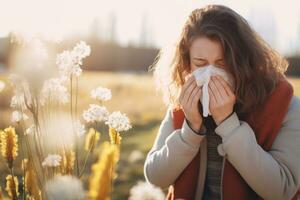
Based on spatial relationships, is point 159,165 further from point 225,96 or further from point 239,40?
point 239,40

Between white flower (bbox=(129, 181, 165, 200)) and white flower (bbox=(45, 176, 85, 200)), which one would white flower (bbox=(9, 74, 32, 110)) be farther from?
white flower (bbox=(129, 181, 165, 200))

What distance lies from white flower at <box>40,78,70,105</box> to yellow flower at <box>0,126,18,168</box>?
179 millimetres

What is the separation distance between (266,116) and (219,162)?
1.07 ft

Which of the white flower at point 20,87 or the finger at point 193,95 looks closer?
the white flower at point 20,87

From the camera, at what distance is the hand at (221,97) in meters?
2.65

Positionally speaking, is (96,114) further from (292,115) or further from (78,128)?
(292,115)

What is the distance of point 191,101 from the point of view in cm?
275

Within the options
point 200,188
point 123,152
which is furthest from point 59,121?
point 123,152

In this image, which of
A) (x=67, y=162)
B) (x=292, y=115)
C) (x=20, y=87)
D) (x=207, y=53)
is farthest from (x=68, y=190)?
(x=292, y=115)

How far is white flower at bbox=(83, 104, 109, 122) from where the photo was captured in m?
2.57

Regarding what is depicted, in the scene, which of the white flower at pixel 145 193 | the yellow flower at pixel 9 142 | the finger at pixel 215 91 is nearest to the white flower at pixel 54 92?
the yellow flower at pixel 9 142

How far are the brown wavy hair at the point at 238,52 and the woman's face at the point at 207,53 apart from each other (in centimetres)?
2

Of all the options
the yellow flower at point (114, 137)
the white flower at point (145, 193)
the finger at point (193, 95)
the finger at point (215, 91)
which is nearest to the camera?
the white flower at point (145, 193)

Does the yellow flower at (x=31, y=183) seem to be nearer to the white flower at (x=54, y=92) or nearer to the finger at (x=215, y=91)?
the white flower at (x=54, y=92)
